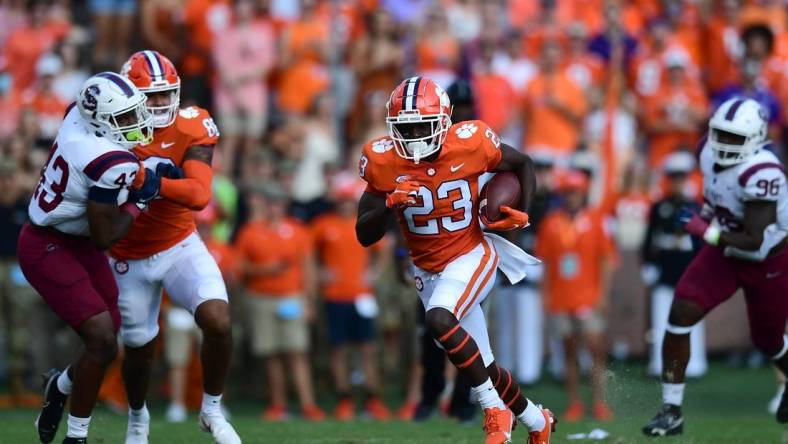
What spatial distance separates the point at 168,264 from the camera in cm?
728

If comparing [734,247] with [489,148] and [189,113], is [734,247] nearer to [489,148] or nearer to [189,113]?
[489,148]

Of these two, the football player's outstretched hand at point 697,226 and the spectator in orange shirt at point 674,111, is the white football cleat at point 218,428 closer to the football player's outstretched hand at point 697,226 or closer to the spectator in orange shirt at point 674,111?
the football player's outstretched hand at point 697,226

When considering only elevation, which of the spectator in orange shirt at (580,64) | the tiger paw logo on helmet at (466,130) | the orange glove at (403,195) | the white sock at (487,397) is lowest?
the white sock at (487,397)

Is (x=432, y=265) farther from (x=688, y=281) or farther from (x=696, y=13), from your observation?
(x=696, y=13)

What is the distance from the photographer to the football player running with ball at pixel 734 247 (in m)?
7.61

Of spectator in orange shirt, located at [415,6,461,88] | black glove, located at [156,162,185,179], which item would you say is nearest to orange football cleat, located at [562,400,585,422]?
spectator in orange shirt, located at [415,6,461,88]

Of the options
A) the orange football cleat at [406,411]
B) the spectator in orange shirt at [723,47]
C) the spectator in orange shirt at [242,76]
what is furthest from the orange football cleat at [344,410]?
the spectator in orange shirt at [723,47]

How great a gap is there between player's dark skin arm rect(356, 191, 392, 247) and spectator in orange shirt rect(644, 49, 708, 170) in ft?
21.6

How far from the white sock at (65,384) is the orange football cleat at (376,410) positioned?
4130mm

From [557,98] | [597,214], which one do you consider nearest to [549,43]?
[557,98]

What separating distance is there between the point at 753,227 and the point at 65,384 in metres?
4.00

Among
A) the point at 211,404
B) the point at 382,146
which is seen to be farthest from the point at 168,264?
the point at 382,146

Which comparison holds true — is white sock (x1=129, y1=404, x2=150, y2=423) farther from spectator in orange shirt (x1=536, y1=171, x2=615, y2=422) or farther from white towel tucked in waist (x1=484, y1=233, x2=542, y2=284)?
spectator in orange shirt (x1=536, y1=171, x2=615, y2=422)

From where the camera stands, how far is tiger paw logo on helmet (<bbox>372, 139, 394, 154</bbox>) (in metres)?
6.77
